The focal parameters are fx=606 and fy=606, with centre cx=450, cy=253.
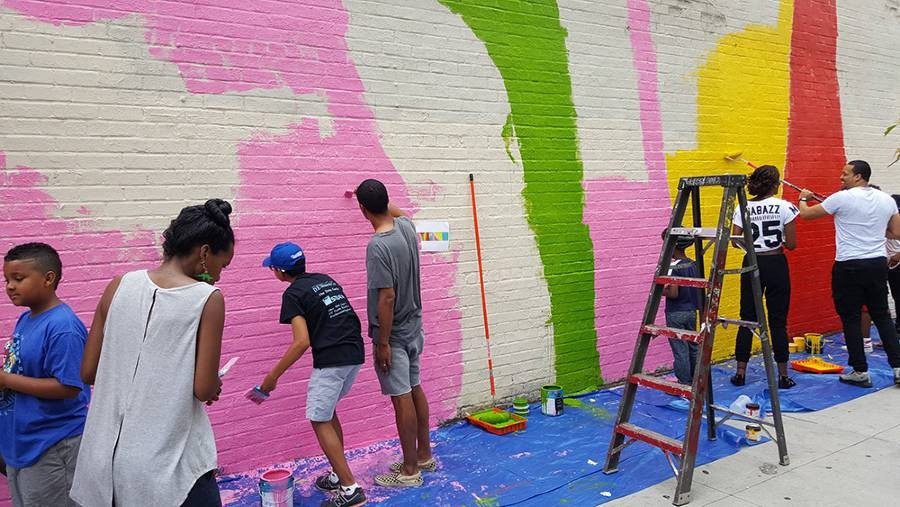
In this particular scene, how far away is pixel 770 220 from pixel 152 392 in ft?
17.4

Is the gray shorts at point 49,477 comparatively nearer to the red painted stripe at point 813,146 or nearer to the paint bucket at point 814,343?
the paint bucket at point 814,343

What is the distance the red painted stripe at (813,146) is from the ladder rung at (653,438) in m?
4.54

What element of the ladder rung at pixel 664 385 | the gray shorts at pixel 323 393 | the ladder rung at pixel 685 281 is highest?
the ladder rung at pixel 685 281

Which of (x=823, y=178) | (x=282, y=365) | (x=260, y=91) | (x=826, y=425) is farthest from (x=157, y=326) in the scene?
(x=823, y=178)

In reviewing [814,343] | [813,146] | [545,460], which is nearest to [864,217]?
[814,343]

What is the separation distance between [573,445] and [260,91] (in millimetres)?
3360

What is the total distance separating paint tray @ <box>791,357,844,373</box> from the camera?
6.11 metres

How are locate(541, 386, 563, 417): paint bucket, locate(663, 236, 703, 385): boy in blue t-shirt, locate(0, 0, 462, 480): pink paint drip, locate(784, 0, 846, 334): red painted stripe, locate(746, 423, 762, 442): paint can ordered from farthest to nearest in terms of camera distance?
locate(784, 0, 846, 334): red painted stripe → locate(541, 386, 563, 417): paint bucket → locate(663, 236, 703, 385): boy in blue t-shirt → locate(746, 423, 762, 442): paint can → locate(0, 0, 462, 480): pink paint drip

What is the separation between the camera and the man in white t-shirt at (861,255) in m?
5.59

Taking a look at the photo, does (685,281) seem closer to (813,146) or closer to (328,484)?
(328,484)

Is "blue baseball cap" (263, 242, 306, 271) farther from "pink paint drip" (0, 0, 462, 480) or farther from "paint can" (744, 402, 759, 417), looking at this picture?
"paint can" (744, 402, 759, 417)

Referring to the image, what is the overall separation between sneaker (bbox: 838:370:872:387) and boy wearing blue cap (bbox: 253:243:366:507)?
15.7ft

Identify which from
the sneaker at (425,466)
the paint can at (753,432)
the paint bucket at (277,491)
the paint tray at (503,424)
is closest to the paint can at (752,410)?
the paint can at (753,432)

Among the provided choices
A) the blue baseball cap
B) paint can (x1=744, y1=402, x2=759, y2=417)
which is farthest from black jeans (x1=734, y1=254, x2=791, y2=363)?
the blue baseball cap
